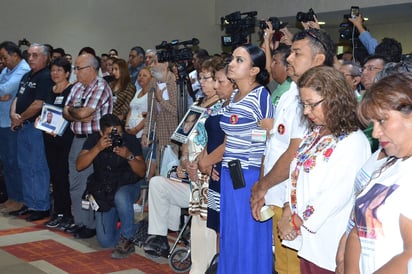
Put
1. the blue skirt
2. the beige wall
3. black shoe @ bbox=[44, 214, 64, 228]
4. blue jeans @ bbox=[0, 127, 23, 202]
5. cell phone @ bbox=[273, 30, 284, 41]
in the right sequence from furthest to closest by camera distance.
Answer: the beige wall < blue jeans @ bbox=[0, 127, 23, 202] < black shoe @ bbox=[44, 214, 64, 228] < cell phone @ bbox=[273, 30, 284, 41] < the blue skirt

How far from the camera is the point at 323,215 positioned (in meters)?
2.61

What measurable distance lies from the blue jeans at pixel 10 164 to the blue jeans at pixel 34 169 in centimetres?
31

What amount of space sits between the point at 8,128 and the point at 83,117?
159 cm

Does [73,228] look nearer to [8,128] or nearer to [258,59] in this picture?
[8,128]

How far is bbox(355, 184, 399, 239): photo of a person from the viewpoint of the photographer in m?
1.90

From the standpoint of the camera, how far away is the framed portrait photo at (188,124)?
177 inches

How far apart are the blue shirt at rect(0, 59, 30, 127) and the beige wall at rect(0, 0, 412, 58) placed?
5.96 meters

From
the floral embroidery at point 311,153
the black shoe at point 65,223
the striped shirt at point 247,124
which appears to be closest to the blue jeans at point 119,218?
the black shoe at point 65,223

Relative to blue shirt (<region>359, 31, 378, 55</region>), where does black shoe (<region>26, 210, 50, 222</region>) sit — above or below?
below

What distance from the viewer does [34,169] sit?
20.6ft

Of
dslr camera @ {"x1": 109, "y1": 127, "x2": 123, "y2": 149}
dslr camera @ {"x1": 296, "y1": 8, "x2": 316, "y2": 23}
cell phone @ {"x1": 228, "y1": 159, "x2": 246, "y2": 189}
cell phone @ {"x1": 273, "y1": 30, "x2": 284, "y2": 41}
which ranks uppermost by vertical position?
dslr camera @ {"x1": 296, "y1": 8, "x2": 316, "y2": 23}

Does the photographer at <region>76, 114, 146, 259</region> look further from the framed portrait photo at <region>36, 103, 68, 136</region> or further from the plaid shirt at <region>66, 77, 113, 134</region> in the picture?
the framed portrait photo at <region>36, 103, 68, 136</region>

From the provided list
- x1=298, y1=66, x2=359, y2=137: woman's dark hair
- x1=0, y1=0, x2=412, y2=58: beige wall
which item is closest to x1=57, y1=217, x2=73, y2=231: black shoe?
x1=298, y1=66, x2=359, y2=137: woman's dark hair

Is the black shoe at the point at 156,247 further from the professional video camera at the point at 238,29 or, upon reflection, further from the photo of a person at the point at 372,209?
the photo of a person at the point at 372,209
